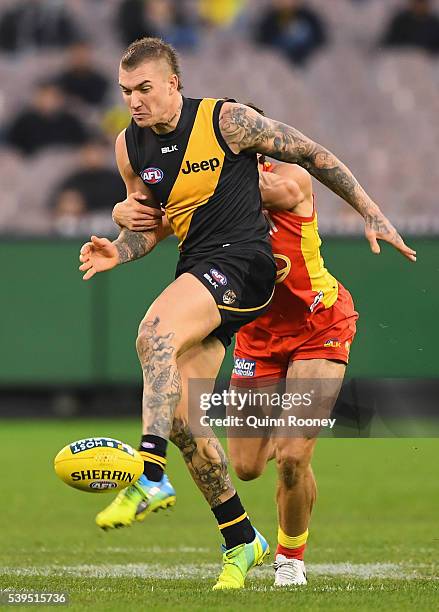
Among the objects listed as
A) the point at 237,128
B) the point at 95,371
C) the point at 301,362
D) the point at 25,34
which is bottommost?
the point at 95,371

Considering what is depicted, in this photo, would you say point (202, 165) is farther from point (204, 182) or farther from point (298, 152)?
point (298, 152)

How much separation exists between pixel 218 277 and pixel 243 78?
12.4 metres

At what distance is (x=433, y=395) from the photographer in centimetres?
1271

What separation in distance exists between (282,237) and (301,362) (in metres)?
0.69

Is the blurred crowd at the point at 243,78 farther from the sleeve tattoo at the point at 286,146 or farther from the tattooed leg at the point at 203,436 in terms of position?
the tattooed leg at the point at 203,436

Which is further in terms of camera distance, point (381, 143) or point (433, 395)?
point (381, 143)

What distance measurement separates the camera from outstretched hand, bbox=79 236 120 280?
6.14 meters

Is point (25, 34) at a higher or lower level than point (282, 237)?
lower

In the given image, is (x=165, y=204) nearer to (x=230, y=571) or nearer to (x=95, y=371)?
(x=230, y=571)

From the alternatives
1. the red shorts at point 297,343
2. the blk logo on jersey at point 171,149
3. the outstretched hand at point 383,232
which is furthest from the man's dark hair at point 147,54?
the red shorts at point 297,343

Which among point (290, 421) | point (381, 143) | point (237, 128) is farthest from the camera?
point (381, 143)

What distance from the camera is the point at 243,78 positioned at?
18031 millimetres

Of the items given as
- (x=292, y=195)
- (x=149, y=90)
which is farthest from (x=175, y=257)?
(x=149, y=90)

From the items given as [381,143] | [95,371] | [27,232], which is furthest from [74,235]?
[381,143]
